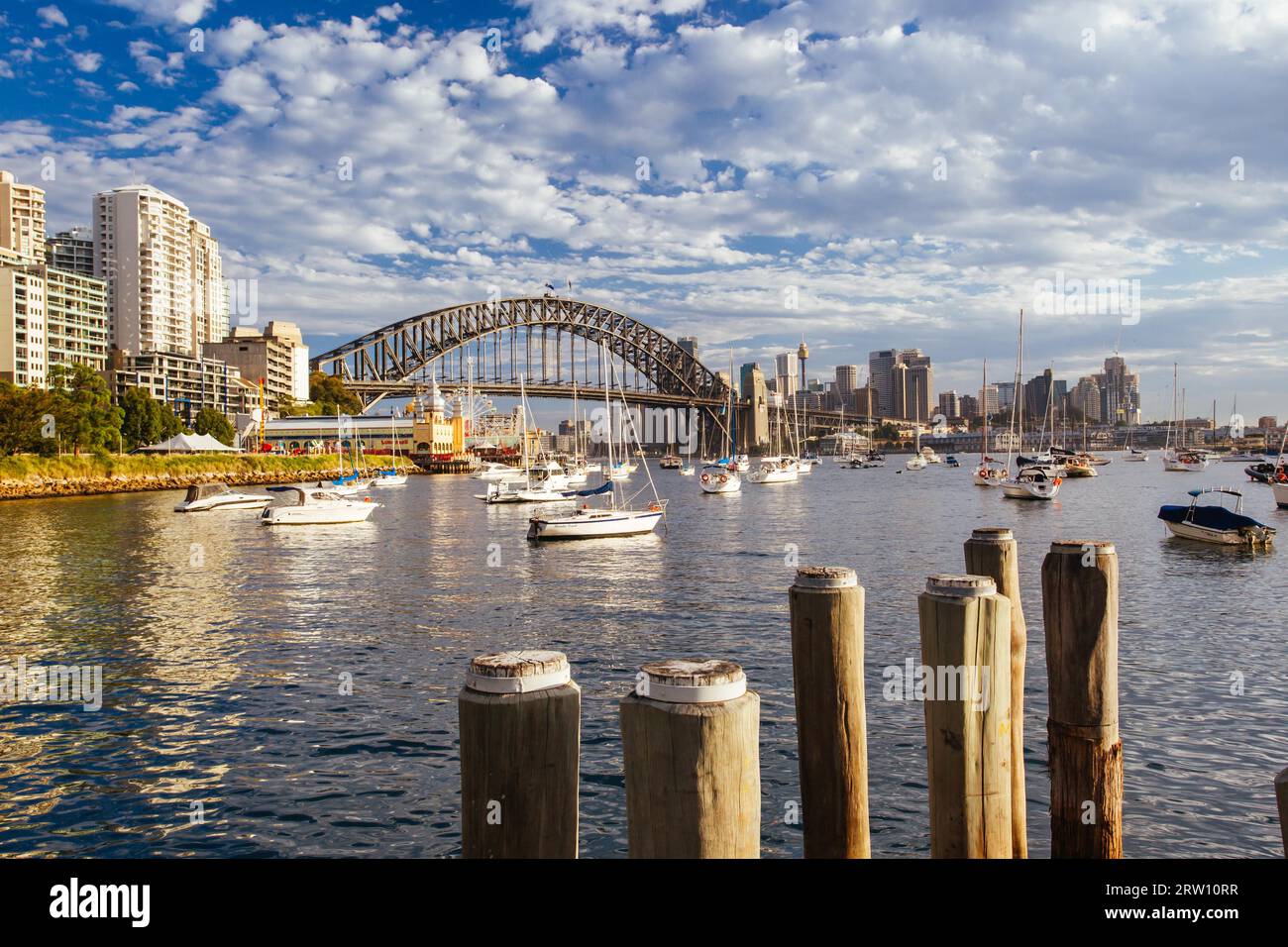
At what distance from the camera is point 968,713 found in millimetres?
5750

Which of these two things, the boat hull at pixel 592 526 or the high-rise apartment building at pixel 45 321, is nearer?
the boat hull at pixel 592 526

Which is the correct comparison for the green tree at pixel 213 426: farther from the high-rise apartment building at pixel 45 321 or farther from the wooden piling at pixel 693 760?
the wooden piling at pixel 693 760

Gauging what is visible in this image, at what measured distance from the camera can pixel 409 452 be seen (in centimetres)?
16762

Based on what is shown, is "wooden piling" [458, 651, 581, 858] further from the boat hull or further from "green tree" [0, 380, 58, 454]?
"green tree" [0, 380, 58, 454]

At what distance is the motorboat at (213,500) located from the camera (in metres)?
58.0

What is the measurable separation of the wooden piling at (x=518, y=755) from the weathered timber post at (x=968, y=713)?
2.66 metres

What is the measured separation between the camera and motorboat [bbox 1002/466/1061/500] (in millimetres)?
66062

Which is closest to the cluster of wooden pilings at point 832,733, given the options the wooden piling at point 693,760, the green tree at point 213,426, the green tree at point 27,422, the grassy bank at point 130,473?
the wooden piling at point 693,760

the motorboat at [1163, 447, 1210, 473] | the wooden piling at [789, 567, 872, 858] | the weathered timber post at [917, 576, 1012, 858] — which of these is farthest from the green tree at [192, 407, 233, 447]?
the weathered timber post at [917, 576, 1012, 858]

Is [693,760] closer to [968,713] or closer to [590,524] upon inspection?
[968,713]

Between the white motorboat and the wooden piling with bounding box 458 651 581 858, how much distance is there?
4836cm

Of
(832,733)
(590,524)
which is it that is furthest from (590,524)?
(832,733)

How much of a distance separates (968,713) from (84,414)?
A: 4126 inches

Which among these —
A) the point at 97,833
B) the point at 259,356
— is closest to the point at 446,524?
the point at 97,833
